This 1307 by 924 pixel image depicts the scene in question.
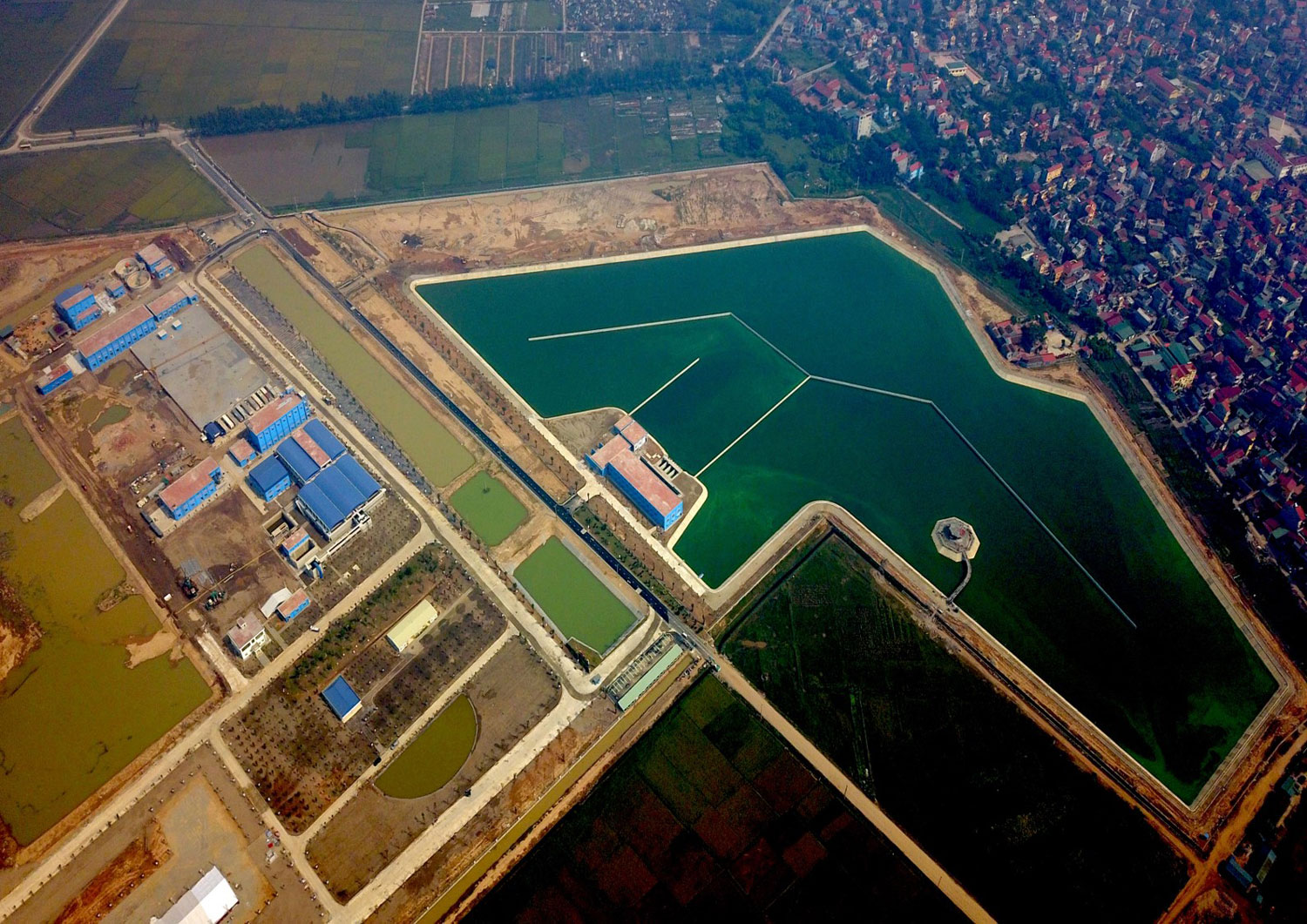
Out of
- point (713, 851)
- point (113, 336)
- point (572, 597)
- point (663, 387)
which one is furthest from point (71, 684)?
point (663, 387)

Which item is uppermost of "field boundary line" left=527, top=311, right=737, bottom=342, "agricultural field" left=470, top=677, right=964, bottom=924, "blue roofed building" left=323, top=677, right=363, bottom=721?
"field boundary line" left=527, top=311, right=737, bottom=342

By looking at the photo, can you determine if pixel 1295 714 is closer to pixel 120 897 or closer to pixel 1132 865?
pixel 1132 865

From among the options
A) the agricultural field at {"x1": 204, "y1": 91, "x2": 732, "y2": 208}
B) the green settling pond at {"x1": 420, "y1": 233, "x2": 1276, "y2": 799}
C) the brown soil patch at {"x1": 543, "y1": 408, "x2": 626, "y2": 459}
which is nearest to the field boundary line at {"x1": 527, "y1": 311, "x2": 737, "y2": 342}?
the green settling pond at {"x1": 420, "y1": 233, "x2": 1276, "y2": 799}

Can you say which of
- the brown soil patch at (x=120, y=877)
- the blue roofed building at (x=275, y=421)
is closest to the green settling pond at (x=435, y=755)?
the brown soil patch at (x=120, y=877)

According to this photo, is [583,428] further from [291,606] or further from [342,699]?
[342,699]

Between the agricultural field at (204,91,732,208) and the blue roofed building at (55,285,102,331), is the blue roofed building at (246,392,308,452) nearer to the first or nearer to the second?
the blue roofed building at (55,285,102,331)
